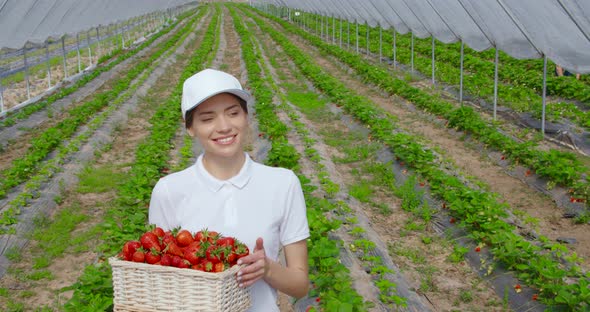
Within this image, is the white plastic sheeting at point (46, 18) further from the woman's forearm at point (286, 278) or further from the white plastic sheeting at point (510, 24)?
the woman's forearm at point (286, 278)

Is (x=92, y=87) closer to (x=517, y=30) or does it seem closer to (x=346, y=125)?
(x=346, y=125)

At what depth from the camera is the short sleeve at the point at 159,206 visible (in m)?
1.86

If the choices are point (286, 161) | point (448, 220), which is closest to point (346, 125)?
point (286, 161)

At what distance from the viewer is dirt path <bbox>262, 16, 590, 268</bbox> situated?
595 centimetres

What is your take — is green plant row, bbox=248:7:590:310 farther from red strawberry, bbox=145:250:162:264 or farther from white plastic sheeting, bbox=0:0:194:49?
white plastic sheeting, bbox=0:0:194:49

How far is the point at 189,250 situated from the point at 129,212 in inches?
168

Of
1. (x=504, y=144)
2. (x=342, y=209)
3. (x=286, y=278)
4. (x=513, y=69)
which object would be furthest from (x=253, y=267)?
(x=513, y=69)

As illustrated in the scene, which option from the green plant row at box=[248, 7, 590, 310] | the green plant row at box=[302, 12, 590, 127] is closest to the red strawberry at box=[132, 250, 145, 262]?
the green plant row at box=[248, 7, 590, 310]

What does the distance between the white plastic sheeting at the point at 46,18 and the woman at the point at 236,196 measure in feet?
29.4

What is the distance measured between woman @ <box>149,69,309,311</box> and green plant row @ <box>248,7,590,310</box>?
280 cm

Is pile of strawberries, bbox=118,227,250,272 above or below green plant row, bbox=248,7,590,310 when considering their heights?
above

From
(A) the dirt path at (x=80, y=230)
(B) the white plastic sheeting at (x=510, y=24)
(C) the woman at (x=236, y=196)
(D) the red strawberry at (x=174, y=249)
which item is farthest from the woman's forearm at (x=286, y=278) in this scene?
(B) the white plastic sheeting at (x=510, y=24)

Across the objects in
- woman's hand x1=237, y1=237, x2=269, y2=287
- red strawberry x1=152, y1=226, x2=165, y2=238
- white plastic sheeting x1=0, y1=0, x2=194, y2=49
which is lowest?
woman's hand x1=237, y1=237, x2=269, y2=287

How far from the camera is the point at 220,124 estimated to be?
5.92 ft
